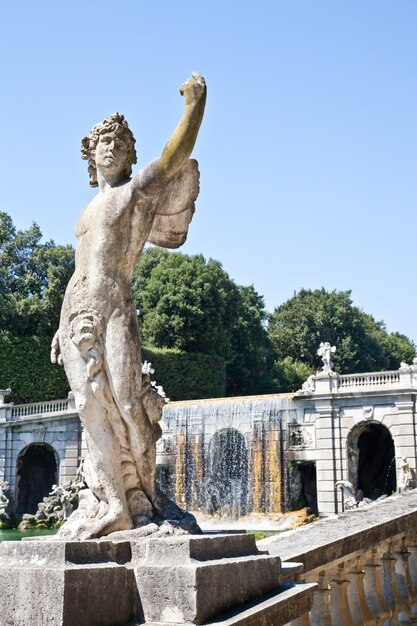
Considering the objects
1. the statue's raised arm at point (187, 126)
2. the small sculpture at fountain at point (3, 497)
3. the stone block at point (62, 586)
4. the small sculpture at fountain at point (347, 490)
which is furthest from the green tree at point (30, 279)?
the stone block at point (62, 586)

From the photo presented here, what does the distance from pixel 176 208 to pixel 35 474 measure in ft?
120

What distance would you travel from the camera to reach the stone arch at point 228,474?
Result: 32875 millimetres

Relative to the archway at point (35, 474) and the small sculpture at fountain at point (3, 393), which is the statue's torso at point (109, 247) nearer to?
the small sculpture at fountain at point (3, 393)

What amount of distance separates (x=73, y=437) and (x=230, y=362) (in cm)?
1737

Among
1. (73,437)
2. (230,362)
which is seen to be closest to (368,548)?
(73,437)

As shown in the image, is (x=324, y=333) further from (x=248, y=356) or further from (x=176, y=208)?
(x=176, y=208)

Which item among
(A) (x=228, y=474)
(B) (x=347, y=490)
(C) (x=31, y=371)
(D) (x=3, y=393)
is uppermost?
(C) (x=31, y=371)

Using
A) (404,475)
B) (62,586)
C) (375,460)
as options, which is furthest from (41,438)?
(62,586)

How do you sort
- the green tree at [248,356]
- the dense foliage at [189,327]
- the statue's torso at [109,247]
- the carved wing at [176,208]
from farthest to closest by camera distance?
the green tree at [248,356] < the dense foliage at [189,327] < the carved wing at [176,208] < the statue's torso at [109,247]

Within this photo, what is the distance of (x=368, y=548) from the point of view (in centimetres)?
584

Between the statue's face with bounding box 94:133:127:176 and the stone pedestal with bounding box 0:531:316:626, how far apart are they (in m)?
2.37

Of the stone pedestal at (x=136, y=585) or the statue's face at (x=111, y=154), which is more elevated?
the statue's face at (x=111, y=154)

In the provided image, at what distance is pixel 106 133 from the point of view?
5.45 m

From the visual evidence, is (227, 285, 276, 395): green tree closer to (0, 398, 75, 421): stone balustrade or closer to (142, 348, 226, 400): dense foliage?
(142, 348, 226, 400): dense foliage
